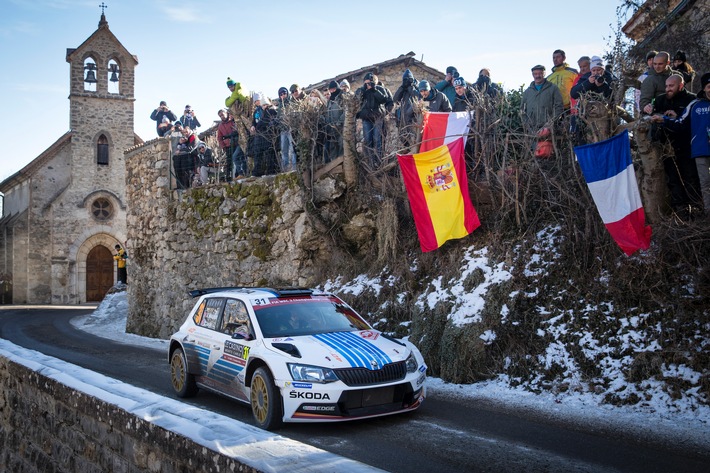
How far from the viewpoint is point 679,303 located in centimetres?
822

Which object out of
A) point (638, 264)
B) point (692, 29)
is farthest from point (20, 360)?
point (692, 29)

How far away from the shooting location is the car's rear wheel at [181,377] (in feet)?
30.5

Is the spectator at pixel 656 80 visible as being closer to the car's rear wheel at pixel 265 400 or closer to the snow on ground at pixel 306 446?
the snow on ground at pixel 306 446

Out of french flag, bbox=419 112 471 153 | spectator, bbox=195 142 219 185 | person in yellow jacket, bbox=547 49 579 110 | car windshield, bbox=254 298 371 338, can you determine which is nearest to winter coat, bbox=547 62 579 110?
person in yellow jacket, bbox=547 49 579 110

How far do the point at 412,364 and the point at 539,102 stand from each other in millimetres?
6004

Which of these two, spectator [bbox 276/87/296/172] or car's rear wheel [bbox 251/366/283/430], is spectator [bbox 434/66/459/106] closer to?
spectator [bbox 276/87/296/172]

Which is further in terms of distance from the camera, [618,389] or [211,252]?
[211,252]

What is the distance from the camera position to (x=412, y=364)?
764 centimetres

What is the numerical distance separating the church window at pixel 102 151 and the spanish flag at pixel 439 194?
34.1 metres

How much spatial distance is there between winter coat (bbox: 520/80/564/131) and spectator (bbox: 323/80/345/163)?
172 inches

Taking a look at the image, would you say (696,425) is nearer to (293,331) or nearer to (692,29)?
(293,331)

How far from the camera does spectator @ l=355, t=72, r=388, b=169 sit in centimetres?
1367

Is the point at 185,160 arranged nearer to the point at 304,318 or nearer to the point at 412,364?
the point at 304,318

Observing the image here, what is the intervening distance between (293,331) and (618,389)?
160 inches
